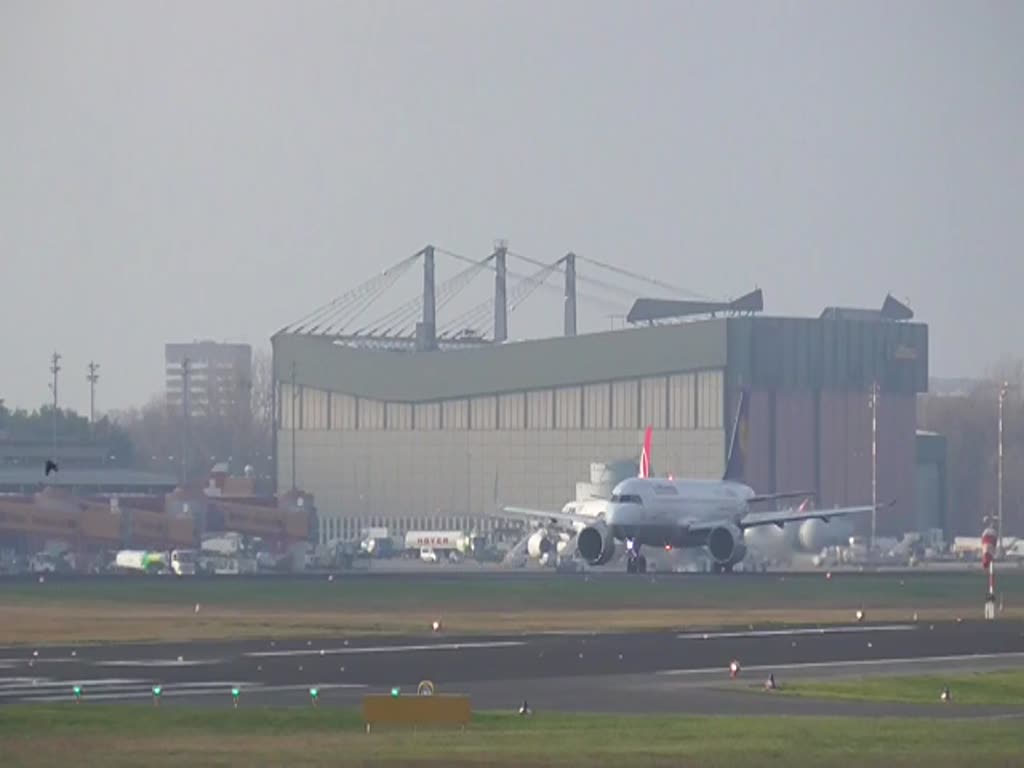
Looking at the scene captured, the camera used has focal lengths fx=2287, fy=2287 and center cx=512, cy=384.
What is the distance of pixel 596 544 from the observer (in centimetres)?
11419

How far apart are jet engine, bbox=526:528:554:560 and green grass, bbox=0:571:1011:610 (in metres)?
32.0

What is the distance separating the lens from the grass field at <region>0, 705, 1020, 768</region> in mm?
31984

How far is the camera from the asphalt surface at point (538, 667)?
4219 centimetres

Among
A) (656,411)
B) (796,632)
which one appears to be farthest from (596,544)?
(656,411)

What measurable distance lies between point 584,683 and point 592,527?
68.7 metres

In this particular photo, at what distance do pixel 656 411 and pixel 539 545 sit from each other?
166ft

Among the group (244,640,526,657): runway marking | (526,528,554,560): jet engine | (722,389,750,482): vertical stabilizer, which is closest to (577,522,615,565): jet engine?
(722,389,750,482): vertical stabilizer

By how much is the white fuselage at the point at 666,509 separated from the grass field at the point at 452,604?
5.59 metres

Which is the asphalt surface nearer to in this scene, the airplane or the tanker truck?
the airplane

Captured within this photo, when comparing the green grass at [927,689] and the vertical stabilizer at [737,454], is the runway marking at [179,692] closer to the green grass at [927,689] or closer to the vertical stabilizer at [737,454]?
the green grass at [927,689]

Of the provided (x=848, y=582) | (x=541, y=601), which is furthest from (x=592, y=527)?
(x=541, y=601)

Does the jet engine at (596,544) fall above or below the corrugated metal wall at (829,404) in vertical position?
below

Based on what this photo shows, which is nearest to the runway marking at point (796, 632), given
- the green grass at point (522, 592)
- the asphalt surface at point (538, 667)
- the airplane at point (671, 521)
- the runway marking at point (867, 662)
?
the asphalt surface at point (538, 667)

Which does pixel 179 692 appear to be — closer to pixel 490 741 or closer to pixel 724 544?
pixel 490 741
